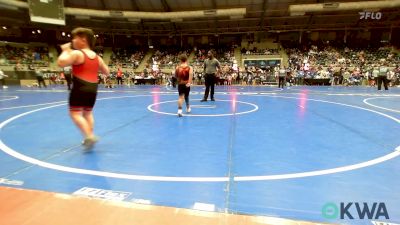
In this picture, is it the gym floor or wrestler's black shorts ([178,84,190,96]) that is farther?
wrestler's black shorts ([178,84,190,96])

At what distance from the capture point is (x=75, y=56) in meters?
3.85

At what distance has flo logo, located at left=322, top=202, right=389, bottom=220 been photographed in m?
2.32

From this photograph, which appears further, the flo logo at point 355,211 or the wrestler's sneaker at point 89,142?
the wrestler's sneaker at point 89,142

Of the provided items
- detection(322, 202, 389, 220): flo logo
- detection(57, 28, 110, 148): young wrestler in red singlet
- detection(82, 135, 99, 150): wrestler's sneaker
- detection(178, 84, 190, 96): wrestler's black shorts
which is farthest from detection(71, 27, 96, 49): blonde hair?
detection(322, 202, 389, 220): flo logo

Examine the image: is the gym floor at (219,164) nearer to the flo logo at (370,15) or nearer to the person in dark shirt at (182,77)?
the person in dark shirt at (182,77)

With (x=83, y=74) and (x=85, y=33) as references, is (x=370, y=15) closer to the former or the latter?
(x=85, y=33)

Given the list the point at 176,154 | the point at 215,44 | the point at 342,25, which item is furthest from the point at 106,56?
the point at 176,154

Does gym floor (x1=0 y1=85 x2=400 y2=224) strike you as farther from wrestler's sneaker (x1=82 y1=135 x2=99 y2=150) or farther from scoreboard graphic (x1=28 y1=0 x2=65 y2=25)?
scoreboard graphic (x1=28 y1=0 x2=65 y2=25)

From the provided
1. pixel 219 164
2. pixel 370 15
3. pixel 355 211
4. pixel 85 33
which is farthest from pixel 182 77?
pixel 370 15

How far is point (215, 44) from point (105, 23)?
14362mm

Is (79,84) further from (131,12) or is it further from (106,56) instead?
(106,56)

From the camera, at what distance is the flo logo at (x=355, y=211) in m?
2.32

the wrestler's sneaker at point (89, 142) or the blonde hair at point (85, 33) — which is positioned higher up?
the blonde hair at point (85, 33)

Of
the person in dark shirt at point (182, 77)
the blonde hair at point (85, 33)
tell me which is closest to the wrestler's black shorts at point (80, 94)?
the blonde hair at point (85, 33)
